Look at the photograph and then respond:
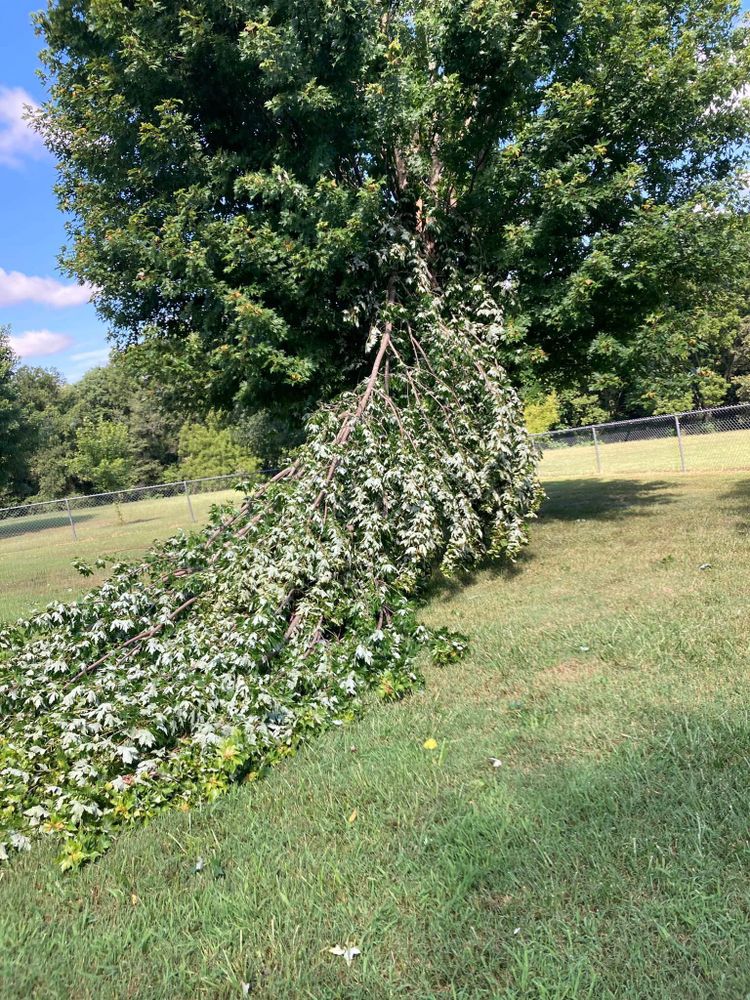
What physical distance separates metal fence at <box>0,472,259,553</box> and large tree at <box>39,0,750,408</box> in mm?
12422

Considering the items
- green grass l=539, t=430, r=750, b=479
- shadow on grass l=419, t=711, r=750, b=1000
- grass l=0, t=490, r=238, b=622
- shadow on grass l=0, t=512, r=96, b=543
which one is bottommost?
green grass l=539, t=430, r=750, b=479

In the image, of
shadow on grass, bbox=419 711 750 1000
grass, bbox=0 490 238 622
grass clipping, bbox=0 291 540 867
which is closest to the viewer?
shadow on grass, bbox=419 711 750 1000

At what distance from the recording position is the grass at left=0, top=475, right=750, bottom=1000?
6.16ft

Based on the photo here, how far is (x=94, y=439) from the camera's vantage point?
3067 centimetres

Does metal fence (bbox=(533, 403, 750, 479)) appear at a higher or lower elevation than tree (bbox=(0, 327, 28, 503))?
lower

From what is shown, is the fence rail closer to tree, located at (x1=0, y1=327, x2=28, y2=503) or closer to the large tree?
tree, located at (x1=0, y1=327, x2=28, y2=503)

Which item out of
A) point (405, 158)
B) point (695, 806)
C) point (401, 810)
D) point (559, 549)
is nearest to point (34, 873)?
point (401, 810)

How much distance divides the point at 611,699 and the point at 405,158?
6.99 m

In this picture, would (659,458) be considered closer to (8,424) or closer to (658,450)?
(658,450)

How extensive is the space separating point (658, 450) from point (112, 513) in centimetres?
2310

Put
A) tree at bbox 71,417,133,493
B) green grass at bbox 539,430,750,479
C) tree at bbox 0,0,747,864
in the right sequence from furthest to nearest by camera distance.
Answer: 1. tree at bbox 71,417,133,493
2. green grass at bbox 539,430,750,479
3. tree at bbox 0,0,747,864

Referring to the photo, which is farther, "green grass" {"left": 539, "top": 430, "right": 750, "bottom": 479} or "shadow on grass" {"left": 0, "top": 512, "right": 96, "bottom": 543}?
"shadow on grass" {"left": 0, "top": 512, "right": 96, "bottom": 543}

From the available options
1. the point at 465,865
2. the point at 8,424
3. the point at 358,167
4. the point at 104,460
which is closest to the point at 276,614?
the point at 465,865

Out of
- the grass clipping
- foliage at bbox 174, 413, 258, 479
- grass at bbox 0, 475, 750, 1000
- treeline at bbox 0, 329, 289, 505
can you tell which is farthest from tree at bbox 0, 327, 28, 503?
grass at bbox 0, 475, 750, 1000
